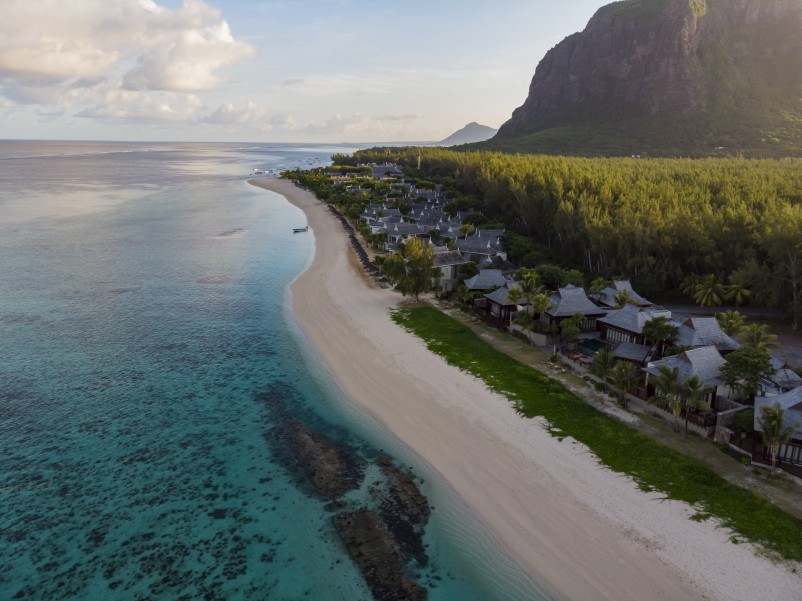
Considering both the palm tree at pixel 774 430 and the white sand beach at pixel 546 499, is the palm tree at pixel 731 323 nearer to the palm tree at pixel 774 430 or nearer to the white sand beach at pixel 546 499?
the palm tree at pixel 774 430

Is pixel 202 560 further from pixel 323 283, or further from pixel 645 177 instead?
pixel 645 177

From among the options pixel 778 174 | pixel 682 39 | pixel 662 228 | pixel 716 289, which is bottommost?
pixel 716 289

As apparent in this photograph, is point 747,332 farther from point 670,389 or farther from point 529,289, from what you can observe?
point 529,289

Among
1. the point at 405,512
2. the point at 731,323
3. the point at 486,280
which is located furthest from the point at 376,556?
the point at 486,280

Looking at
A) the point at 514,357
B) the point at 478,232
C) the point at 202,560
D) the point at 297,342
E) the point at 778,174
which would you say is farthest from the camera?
the point at 778,174

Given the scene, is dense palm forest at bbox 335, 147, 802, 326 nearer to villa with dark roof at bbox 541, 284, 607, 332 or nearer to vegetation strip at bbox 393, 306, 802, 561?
villa with dark roof at bbox 541, 284, 607, 332

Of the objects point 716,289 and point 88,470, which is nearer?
point 88,470

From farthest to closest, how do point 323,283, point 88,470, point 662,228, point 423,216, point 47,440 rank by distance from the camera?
point 423,216 → point 323,283 → point 662,228 → point 47,440 → point 88,470

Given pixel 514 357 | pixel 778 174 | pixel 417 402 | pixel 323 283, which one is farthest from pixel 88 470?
pixel 778 174

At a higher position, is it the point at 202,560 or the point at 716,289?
the point at 716,289
